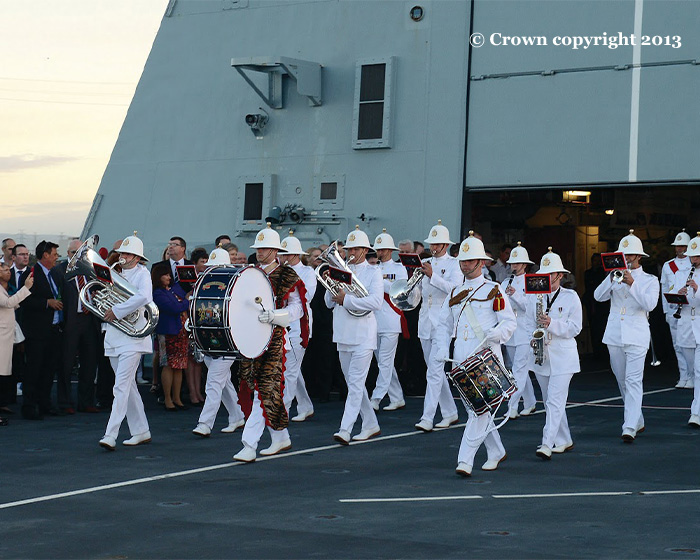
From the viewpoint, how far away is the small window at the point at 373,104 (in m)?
17.1

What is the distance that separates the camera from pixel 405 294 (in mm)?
12594

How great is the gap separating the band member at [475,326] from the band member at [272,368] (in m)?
1.45

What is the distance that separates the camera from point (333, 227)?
687 inches

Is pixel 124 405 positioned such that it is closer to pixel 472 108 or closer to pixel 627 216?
pixel 472 108

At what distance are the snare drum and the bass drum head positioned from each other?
5.85 ft

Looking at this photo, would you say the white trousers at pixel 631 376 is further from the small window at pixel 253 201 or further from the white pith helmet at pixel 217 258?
the small window at pixel 253 201

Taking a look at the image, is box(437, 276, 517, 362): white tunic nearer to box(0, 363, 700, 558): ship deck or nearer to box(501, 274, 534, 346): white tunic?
box(0, 363, 700, 558): ship deck

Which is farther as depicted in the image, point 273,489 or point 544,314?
point 544,314

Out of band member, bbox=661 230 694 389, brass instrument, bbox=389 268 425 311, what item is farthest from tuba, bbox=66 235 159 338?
band member, bbox=661 230 694 389

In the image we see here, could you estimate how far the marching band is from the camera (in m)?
9.50

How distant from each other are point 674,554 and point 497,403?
9.20 feet

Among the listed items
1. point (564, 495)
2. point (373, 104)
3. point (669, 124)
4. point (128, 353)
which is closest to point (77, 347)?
point (128, 353)

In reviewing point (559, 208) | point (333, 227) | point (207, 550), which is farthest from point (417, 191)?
point (207, 550)
